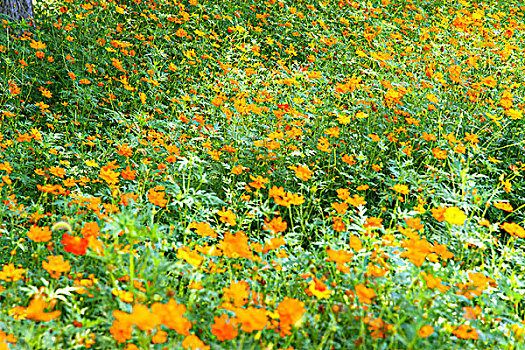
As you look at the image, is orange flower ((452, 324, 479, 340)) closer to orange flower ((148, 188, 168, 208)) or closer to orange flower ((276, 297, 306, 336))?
orange flower ((276, 297, 306, 336))

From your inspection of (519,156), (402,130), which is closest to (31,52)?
(402,130)

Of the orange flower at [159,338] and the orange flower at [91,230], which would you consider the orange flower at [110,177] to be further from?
the orange flower at [159,338]

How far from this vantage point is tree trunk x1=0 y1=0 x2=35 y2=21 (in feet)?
13.8

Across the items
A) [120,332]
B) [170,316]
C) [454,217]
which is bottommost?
[120,332]

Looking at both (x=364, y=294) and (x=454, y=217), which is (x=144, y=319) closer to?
(x=364, y=294)

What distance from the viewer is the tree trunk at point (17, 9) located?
420 cm

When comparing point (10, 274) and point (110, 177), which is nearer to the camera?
point (10, 274)

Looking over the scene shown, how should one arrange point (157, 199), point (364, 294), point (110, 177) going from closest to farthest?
point (364, 294) < point (157, 199) < point (110, 177)

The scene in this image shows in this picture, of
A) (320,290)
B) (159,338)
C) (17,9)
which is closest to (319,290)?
(320,290)

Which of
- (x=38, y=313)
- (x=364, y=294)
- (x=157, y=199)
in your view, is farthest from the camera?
(x=157, y=199)

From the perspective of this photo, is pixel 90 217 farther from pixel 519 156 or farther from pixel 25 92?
pixel 519 156

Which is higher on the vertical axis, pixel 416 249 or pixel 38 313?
pixel 416 249

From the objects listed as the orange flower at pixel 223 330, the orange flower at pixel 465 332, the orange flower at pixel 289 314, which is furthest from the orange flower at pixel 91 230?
the orange flower at pixel 465 332

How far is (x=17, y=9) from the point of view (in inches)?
170
